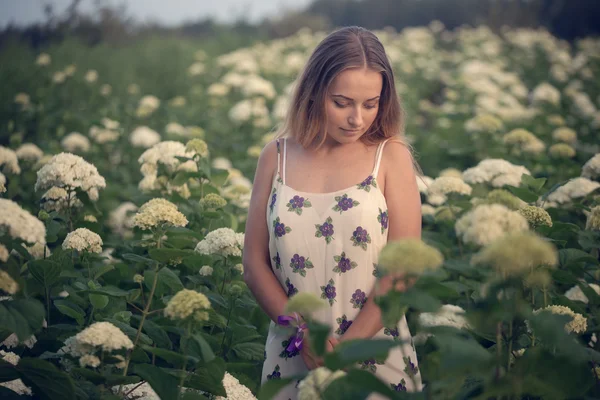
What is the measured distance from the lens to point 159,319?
2.40 metres

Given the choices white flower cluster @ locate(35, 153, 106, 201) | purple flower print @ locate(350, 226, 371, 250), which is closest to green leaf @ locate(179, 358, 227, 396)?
purple flower print @ locate(350, 226, 371, 250)

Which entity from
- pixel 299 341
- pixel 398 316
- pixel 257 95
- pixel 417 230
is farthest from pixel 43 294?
pixel 257 95

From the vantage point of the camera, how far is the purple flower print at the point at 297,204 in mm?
2104

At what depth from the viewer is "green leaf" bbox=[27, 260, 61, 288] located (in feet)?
7.26

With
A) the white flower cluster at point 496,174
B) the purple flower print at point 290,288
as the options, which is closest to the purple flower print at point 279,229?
the purple flower print at point 290,288

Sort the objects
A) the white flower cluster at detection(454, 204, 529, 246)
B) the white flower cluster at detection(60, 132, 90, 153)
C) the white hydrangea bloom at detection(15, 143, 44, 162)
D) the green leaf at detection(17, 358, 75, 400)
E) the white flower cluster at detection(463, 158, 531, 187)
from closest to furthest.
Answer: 1. the white flower cluster at detection(454, 204, 529, 246)
2. the green leaf at detection(17, 358, 75, 400)
3. the white flower cluster at detection(463, 158, 531, 187)
4. the white hydrangea bloom at detection(15, 143, 44, 162)
5. the white flower cluster at detection(60, 132, 90, 153)

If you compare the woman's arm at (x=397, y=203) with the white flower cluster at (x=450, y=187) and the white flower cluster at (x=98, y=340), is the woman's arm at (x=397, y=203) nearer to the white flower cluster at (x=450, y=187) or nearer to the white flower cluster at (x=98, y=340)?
the white flower cluster at (x=98, y=340)

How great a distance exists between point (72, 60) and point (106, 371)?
735cm

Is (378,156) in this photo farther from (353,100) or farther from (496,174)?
(496,174)

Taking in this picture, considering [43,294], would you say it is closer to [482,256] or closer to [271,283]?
[271,283]

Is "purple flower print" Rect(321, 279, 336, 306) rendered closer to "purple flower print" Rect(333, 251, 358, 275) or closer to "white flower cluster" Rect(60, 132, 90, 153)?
"purple flower print" Rect(333, 251, 358, 275)

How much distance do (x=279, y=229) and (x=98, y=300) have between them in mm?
680

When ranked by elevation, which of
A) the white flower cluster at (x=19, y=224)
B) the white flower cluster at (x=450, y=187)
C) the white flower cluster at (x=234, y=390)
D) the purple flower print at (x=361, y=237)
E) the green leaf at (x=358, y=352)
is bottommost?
the white flower cluster at (x=234, y=390)

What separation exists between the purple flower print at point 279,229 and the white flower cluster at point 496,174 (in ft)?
4.85
